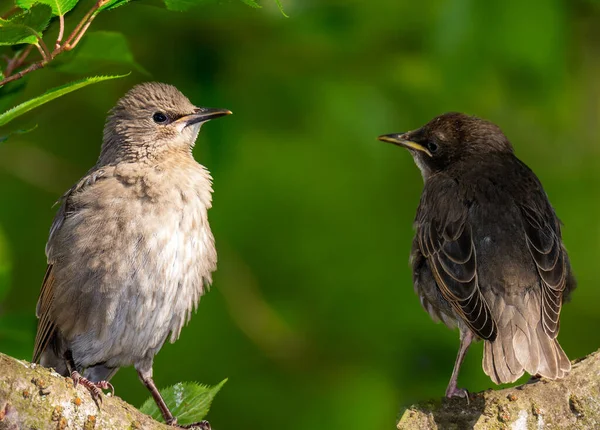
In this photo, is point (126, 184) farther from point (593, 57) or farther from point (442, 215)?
point (593, 57)

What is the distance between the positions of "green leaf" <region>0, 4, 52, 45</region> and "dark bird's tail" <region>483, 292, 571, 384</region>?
2.84m

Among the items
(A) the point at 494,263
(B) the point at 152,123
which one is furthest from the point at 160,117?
(A) the point at 494,263

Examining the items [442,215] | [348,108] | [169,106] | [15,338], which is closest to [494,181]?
[442,215]

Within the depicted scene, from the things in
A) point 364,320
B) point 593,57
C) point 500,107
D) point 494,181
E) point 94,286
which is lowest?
point 94,286

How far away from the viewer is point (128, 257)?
17.3 feet

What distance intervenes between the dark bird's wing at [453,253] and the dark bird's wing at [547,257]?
0.31 m

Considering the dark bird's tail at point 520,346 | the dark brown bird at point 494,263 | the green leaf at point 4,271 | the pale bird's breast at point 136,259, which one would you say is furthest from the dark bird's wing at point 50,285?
the dark bird's tail at point 520,346

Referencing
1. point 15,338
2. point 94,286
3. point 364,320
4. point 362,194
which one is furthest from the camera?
point 362,194

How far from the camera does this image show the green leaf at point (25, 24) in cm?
350

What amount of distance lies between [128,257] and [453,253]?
71.8 inches

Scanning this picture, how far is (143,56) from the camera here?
714cm

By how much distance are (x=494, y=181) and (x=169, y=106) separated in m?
2.01

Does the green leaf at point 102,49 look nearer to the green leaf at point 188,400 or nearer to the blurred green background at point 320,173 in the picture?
the blurred green background at point 320,173

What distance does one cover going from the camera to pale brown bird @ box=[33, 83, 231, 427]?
5.31 metres
